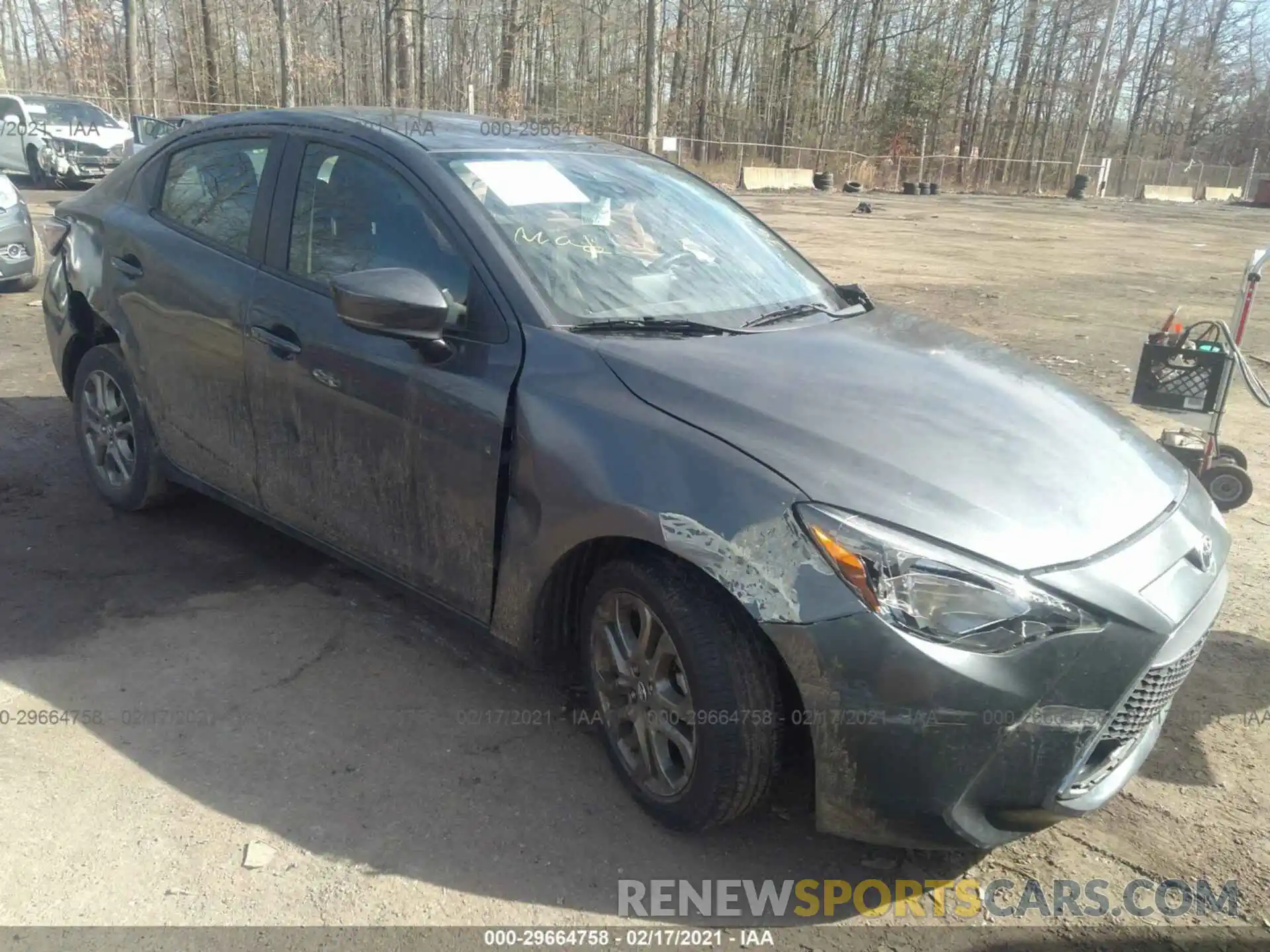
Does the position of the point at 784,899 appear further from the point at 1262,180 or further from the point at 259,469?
the point at 1262,180

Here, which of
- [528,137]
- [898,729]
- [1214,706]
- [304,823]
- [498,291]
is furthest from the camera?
[528,137]

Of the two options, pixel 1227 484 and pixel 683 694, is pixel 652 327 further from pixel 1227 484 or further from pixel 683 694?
pixel 1227 484

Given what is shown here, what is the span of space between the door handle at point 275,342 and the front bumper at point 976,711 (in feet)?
6.42

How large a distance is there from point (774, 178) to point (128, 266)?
119 feet

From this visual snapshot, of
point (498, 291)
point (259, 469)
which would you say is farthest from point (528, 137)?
point (259, 469)

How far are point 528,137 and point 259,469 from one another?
156cm

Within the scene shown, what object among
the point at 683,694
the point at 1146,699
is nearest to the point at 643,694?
the point at 683,694

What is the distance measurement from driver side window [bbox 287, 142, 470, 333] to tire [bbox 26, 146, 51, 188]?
19.0 metres

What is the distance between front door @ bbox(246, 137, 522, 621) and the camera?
284cm

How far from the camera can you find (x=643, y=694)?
2.60 meters

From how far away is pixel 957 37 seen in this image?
54188 millimetres

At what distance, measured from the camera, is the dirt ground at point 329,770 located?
Result: 243 centimetres

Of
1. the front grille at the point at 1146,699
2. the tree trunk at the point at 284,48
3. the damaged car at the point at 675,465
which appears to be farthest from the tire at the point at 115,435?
the tree trunk at the point at 284,48

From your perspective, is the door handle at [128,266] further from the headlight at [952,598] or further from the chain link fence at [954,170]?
the chain link fence at [954,170]
